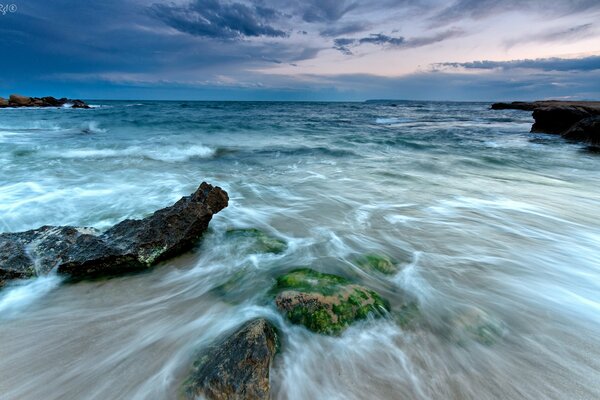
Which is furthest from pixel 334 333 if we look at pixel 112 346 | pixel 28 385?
pixel 28 385

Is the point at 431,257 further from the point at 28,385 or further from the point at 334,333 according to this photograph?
the point at 28,385

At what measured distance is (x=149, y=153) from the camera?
12.0 meters

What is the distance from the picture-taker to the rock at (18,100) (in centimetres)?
5284

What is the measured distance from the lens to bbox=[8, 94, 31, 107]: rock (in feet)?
173

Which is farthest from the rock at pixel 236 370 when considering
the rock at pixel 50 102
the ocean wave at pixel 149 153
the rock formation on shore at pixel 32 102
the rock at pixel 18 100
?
the rock at pixel 50 102

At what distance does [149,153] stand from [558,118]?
23379 mm

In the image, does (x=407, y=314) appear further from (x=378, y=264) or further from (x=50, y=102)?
(x=50, y=102)

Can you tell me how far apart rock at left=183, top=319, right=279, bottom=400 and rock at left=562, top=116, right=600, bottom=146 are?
60.6 ft

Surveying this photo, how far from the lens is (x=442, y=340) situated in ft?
8.63

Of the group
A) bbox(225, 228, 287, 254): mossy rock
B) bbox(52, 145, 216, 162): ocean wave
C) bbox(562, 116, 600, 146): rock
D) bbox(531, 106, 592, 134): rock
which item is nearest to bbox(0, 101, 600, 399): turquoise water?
bbox(225, 228, 287, 254): mossy rock

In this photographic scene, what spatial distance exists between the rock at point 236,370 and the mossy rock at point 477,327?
1.68 m

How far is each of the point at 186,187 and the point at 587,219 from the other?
809cm

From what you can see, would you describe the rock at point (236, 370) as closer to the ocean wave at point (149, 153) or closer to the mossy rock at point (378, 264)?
the mossy rock at point (378, 264)

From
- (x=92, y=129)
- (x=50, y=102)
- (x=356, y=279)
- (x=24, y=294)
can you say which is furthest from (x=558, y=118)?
(x=50, y=102)
